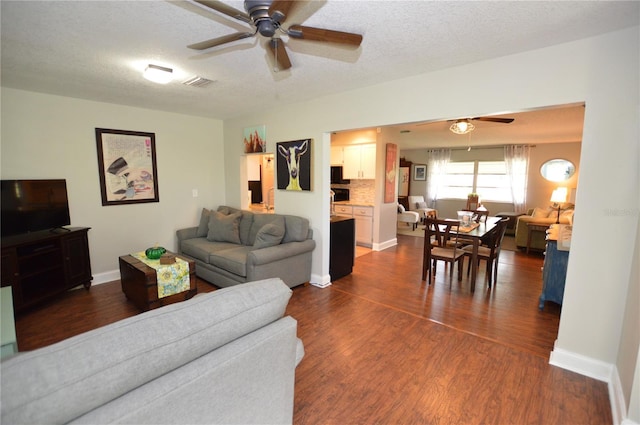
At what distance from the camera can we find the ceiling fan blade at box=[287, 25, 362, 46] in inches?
63.2

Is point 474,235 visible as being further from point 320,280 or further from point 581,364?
point 320,280

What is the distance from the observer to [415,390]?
199 centimetres

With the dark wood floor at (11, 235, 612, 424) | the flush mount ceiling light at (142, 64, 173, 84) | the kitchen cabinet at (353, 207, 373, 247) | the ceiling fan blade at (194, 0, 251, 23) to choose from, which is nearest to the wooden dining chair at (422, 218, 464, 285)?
the dark wood floor at (11, 235, 612, 424)

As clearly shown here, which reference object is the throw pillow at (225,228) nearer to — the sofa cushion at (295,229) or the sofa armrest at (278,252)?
the sofa cushion at (295,229)

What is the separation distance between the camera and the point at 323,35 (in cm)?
164

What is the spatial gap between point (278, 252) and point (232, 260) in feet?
1.81

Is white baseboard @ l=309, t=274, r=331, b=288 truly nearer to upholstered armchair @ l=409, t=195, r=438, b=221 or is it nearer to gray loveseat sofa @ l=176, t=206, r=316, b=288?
gray loveseat sofa @ l=176, t=206, r=316, b=288

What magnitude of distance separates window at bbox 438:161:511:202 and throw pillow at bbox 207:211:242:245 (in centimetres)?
716

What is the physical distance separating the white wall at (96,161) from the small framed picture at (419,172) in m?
6.77

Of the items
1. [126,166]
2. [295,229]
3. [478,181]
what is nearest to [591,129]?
[295,229]

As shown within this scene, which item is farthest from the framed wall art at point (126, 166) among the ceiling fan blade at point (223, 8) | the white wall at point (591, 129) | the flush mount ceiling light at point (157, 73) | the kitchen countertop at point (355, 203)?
the kitchen countertop at point (355, 203)

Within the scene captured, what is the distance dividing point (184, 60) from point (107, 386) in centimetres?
246

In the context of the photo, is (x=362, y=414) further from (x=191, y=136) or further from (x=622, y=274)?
(x=191, y=136)

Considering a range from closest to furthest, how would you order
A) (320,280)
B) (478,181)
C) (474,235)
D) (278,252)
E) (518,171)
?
(278,252), (474,235), (320,280), (518,171), (478,181)
